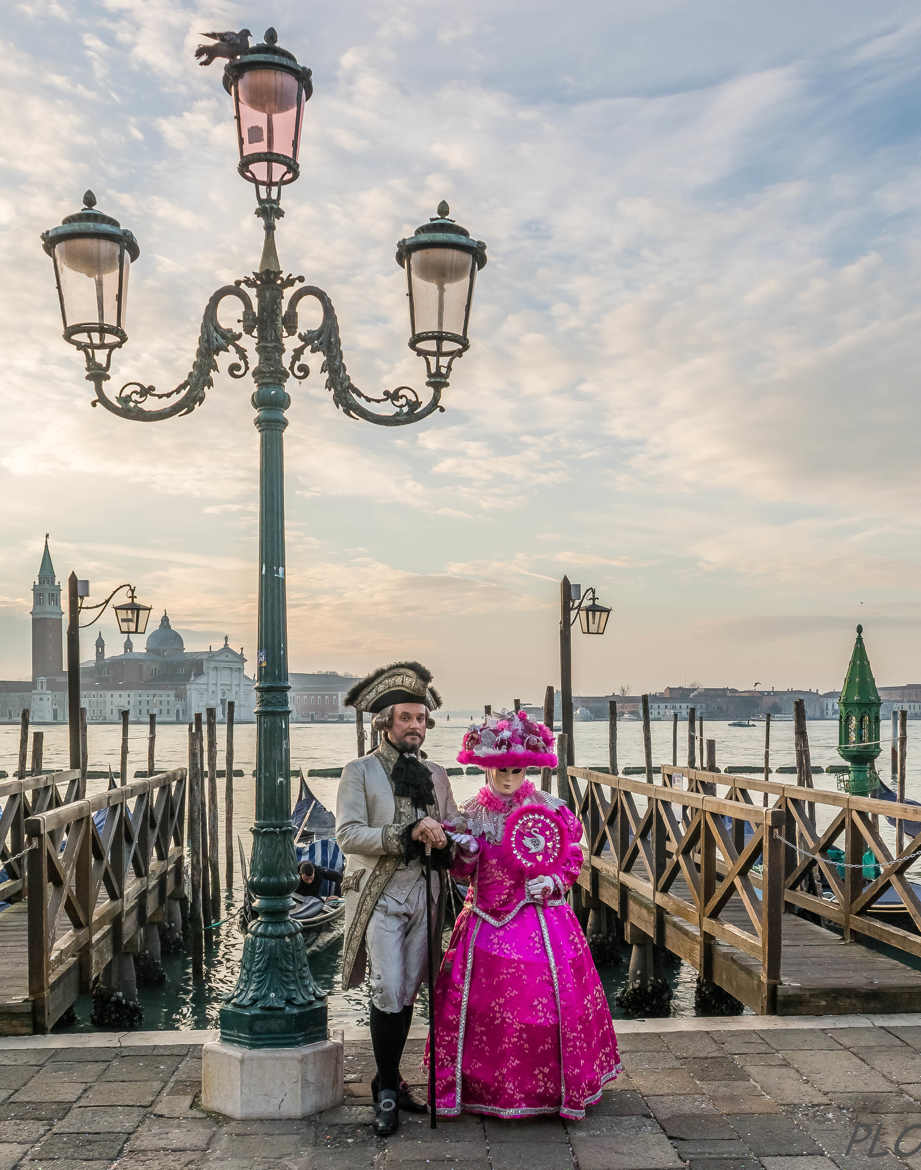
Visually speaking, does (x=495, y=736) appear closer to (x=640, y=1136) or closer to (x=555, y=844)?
(x=555, y=844)

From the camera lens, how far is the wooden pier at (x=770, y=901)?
523 centimetres

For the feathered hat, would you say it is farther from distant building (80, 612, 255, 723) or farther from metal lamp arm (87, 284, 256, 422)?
distant building (80, 612, 255, 723)

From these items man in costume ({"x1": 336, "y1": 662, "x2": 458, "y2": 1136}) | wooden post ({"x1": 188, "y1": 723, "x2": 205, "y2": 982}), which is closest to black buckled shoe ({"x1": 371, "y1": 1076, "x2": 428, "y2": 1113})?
man in costume ({"x1": 336, "y1": 662, "x2": 458, "y2": 1136})

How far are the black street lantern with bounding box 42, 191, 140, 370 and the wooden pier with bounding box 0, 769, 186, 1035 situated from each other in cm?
233

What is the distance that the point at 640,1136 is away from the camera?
360cm

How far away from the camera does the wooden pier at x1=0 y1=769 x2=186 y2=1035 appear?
5.26 metres

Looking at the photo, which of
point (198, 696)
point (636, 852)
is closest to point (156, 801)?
point (636, 852)

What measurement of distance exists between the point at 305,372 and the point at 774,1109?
10.3ft

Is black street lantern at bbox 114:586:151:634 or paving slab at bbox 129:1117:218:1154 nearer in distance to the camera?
paving slab at bbox 129:1117:218:1154

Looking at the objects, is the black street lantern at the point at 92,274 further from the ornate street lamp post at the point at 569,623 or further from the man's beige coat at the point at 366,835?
the ornate street lamp post at the point at 569,623

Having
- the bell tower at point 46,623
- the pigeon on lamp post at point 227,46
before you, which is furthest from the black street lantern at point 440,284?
the bell tower at point 46,623

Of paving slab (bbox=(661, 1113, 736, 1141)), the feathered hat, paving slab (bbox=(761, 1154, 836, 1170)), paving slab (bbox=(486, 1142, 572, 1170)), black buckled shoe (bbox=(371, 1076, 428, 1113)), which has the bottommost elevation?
paving slab (bbox=(661, 1113, 736, 1141))

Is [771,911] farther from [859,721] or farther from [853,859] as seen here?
[859,721]

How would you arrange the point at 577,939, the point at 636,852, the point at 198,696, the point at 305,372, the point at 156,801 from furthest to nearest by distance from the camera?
the point at 198,696
the point at 156,801
the point at 636,852
the point at 305,372
the point at 577,939
